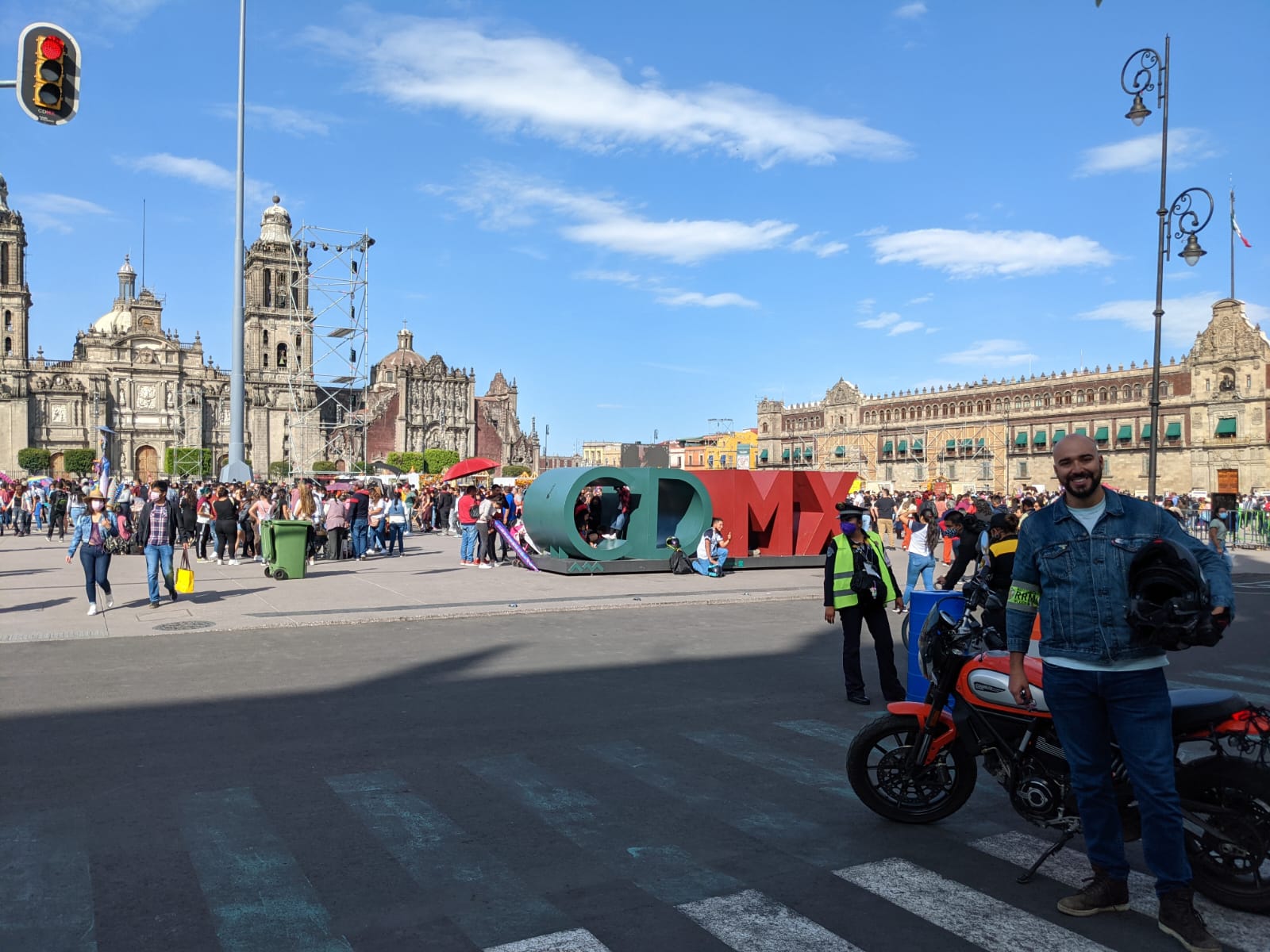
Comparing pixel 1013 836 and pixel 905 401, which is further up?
pixel 905 401

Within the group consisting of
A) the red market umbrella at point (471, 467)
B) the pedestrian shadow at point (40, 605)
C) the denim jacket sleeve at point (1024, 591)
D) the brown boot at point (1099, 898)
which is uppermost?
the red market umbrella at point (471, 467)

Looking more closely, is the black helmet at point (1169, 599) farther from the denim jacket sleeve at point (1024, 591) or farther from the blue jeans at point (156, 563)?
the blue jeans at point (156, 563)

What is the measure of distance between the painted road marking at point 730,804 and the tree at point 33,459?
94.2 meters

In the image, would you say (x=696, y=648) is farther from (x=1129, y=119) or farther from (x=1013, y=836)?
(x=1129, y=119)

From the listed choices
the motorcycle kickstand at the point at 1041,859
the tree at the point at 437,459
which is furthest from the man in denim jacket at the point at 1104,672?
the tree at the point at 437,459

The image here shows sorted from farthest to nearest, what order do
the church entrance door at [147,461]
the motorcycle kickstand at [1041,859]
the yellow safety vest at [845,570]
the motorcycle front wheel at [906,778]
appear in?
1. the church entrance door at [147,461]
2. the yellow safety vest at [845,570]
3. the motorcycle front wheel at [906,778]
4. the motorcycle kickstand at [1041,859]

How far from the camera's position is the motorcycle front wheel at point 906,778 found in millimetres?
5020

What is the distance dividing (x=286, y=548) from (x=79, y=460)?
268ft

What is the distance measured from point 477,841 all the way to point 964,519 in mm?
5908

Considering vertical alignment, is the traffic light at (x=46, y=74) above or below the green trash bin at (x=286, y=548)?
above

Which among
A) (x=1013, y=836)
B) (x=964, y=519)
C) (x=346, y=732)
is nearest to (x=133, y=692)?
(x=346, y=732)

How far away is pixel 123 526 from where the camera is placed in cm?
2233

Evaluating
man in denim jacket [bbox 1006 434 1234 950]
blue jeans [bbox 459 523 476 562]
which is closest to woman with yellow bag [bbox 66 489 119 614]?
blue jeans [bbox 459 523 476 562]

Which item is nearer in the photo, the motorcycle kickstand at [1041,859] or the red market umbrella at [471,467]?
the motorcycle kickstand at [1041,859]
